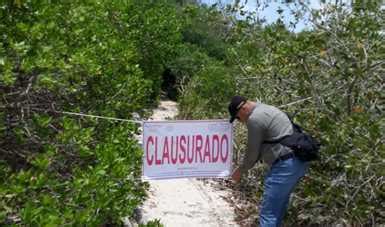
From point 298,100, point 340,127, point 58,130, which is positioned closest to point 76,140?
point 58,130

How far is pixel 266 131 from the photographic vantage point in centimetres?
503

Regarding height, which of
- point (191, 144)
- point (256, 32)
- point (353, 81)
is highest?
point (256, 32)

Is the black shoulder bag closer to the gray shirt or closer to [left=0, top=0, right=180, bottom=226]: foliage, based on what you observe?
the gray shirt

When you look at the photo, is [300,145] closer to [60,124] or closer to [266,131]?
[266,131]

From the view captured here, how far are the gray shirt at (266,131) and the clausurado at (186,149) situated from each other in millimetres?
452

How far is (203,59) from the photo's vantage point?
16891 mm

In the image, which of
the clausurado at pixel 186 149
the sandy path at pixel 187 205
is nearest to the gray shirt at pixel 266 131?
the clausurado at pixel 186 149

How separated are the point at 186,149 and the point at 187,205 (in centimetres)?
176

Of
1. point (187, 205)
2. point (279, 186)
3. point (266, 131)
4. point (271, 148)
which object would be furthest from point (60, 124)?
point (187, 205)

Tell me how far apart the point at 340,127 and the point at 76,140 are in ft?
9.61

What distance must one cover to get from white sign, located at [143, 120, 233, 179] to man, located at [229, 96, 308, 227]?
38 centimetres

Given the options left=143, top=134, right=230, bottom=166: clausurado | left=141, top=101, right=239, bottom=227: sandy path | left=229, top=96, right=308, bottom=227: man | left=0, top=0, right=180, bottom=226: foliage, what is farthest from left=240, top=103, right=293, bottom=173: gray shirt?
left=141, top=101, right=239, bottom=227: sandy path

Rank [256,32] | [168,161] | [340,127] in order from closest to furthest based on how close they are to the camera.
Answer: [168,161] → [340,127] → [256,32]

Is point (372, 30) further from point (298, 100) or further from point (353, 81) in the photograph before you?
point (298, 100)
